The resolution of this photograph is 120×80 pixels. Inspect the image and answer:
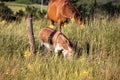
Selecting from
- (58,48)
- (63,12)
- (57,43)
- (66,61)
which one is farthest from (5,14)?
(66,61)

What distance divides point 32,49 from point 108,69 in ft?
6.18

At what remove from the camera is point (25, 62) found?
25.2 feet

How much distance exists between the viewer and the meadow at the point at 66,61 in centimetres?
697

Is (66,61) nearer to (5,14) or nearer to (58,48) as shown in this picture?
(58,48)

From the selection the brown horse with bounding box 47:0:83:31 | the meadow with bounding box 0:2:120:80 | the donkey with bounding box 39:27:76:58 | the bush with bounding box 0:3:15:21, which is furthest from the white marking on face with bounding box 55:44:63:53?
the bush with bounding box 0:3:15:21

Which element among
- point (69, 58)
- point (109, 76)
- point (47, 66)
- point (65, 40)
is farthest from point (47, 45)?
point (109, 76)

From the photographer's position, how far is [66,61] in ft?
25.9

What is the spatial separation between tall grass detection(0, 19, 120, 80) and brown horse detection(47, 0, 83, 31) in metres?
1.36

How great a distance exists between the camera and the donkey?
29.0 feet

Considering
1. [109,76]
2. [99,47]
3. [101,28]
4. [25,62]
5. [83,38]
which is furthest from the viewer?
[101,28]

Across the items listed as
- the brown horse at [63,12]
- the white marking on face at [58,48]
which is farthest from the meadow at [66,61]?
the brown horse at [63,12]

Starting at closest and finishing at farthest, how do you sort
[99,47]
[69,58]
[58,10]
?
1. [69,58]
2. [99,47]
3. [58,10]

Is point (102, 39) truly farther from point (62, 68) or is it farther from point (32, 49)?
point (62, 68)

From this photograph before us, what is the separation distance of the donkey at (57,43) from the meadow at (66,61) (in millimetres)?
248
